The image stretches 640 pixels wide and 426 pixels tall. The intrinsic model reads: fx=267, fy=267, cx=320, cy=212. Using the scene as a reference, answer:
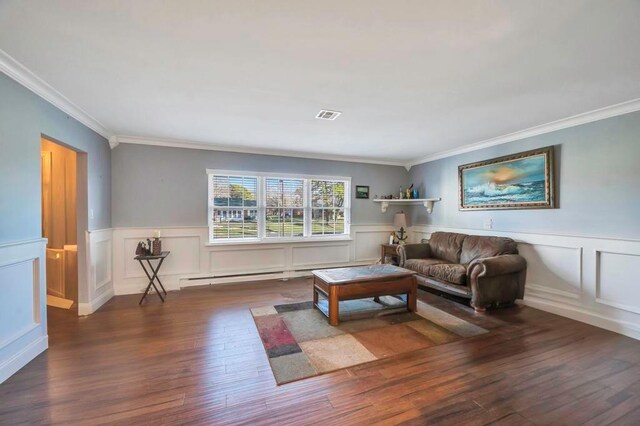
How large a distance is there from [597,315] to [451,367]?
2.22 metres

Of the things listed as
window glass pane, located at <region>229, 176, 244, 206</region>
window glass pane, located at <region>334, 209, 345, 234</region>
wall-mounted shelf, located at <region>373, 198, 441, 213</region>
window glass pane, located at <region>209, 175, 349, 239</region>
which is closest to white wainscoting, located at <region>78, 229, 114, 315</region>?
Answer: window glass pane, located at <region>209, 175, 349, 239</region>

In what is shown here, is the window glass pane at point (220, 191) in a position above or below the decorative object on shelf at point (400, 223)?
above

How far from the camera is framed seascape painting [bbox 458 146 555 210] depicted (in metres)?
3.52

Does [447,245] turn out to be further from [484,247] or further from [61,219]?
[61,219]

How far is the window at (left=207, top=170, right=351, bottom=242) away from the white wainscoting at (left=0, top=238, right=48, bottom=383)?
7.56 ft

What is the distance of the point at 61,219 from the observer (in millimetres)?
3604

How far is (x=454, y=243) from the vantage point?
4.48 metres

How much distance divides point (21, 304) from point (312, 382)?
250 cm

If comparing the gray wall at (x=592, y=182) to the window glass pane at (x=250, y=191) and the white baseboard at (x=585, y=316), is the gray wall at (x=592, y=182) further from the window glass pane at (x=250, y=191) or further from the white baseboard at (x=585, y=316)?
the window glass pane at (x=250, y=191)

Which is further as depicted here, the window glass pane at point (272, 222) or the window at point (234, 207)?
the window glass pane at point (272, 222)

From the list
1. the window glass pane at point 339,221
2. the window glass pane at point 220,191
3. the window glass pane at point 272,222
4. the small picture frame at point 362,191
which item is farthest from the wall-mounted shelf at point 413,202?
the window glass pane at point 220,191

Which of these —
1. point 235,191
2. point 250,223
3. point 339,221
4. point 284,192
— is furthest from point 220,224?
point 339,221

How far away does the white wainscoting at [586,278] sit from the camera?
2814 millimetres

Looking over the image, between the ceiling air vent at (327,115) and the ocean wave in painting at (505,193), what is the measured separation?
2.81m
